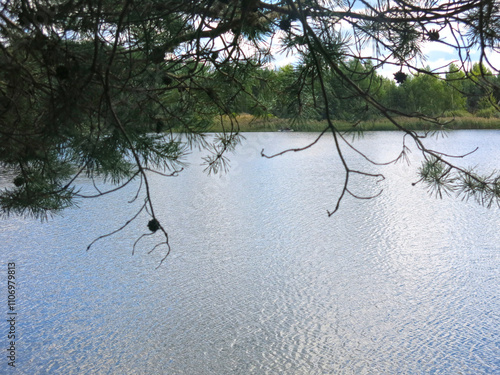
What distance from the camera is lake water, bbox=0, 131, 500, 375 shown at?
1.70m

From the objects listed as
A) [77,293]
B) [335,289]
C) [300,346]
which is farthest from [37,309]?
[335,289]

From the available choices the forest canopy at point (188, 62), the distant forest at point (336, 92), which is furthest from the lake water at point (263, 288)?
the distant forest at point (336, 92)

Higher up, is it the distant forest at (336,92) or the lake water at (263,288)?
the distant forest at (336,92)

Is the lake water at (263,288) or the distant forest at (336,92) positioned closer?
the distant forest at (336,92)

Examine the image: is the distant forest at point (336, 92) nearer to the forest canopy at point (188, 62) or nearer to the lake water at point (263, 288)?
the forest canopy at point (188, 62)

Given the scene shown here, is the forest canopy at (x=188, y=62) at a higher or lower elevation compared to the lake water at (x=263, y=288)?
higher

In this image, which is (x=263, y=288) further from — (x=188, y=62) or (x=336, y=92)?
(x=188, y=62)

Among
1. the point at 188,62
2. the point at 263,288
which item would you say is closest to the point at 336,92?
the point at 188,62

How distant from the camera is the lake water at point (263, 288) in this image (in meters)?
1.70

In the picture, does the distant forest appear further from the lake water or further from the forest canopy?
the lake water

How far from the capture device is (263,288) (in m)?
2.26

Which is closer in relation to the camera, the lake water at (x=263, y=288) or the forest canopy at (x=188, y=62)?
the forest canopy at (x=188, y=62)

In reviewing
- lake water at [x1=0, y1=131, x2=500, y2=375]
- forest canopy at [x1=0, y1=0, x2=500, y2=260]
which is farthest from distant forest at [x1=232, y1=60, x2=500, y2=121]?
lake water at [x1=0, y1=131, x2=500, y2=375]

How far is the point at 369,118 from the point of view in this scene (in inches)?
40.6
